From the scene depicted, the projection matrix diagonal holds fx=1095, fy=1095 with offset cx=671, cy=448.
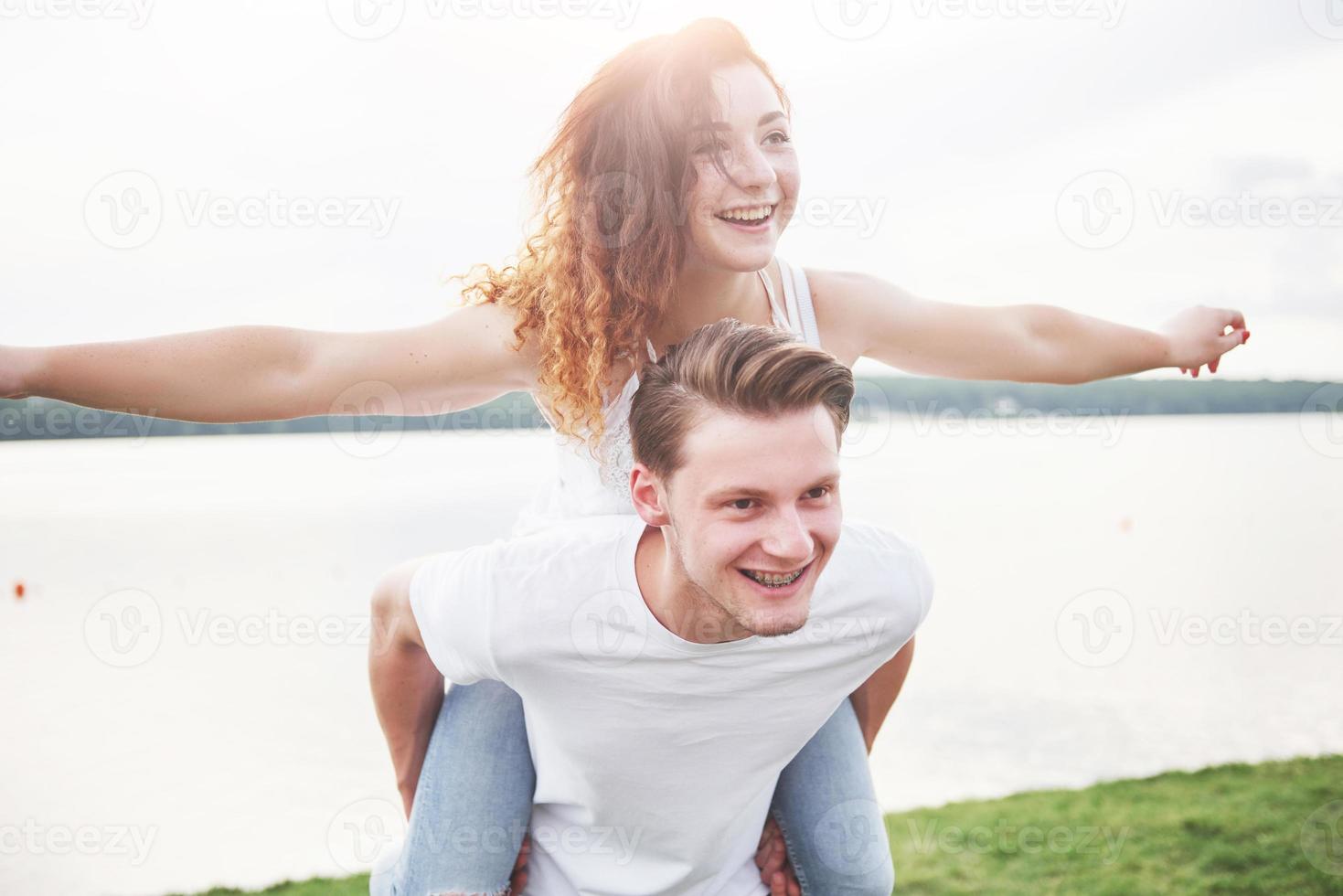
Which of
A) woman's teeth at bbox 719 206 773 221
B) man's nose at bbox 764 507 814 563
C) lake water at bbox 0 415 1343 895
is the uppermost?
woman's teeth at bbox 719 206 773 221

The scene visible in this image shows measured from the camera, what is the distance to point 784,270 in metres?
2.69

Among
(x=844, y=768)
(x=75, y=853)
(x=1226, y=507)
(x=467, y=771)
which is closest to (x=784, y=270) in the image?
(x=844, y=768)

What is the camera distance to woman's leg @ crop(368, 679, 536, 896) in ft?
7.33

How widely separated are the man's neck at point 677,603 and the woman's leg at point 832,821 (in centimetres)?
55

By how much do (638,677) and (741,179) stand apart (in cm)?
105

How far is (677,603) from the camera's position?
2025 millimetres

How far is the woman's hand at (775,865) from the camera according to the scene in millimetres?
2413

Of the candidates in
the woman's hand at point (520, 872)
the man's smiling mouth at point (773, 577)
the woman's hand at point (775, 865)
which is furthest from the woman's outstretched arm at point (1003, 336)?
the woman's hand at point (520, 872)

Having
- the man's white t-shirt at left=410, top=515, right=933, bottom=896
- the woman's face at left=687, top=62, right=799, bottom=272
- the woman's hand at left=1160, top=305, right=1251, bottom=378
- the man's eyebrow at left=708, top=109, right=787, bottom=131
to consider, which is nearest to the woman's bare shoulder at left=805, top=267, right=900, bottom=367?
the woman's face at left=687, top=62, right=799, bottom=272

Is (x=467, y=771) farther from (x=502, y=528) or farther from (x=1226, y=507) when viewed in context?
(x=1226, y=507)

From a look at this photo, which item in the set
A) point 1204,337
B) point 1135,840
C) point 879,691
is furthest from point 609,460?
point 1135,840

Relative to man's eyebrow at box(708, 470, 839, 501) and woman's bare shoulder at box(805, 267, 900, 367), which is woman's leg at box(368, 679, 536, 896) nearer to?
man's eyebrow at box(708, 470, 839, 501)

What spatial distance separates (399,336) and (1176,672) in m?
7.99

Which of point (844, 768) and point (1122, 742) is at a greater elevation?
point (844, 768)
